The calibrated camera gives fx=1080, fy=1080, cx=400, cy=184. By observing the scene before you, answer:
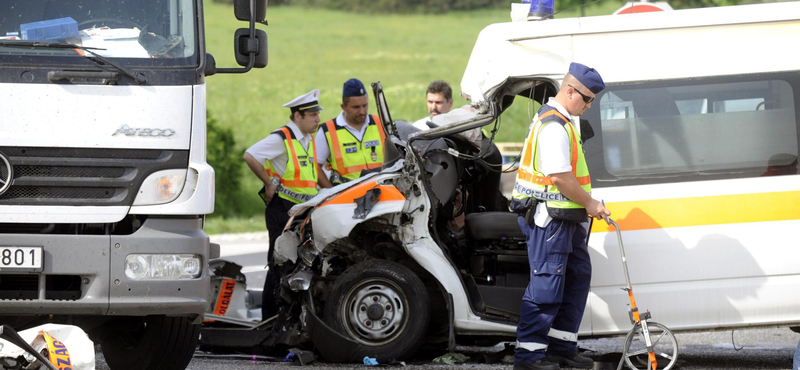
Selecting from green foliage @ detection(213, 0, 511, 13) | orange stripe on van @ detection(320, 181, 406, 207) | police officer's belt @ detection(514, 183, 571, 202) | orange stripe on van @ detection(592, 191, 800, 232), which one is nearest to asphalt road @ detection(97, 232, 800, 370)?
orange stripe on van @ detection(592, 191, 800, 232)

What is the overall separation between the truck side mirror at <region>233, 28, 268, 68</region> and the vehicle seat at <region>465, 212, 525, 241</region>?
1949mm

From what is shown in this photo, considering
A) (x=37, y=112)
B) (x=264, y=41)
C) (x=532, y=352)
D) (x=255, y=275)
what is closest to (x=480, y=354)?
(x=532, y=352)

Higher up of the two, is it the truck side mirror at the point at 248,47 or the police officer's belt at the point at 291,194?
the truck side mirror at the point at 248,47

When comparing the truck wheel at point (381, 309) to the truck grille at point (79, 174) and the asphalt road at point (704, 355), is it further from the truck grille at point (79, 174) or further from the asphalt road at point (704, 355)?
the truck grille at point (79, 174)

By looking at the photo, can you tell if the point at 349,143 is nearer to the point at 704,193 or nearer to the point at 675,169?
the point at 675,169

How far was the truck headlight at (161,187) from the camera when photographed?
5.47 metres

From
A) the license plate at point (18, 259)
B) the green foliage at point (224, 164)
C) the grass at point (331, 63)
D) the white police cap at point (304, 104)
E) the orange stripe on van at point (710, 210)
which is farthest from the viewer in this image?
the grass at point (331, 63)

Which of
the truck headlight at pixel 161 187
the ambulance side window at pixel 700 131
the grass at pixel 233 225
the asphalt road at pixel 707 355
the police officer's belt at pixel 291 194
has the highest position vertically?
the ambulance side window at pixel 700 131

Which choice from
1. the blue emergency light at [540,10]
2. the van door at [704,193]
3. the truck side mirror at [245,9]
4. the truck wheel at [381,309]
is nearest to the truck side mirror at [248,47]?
the truck side mirror at [245,9]

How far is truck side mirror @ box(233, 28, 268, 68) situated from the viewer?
5.94 meters

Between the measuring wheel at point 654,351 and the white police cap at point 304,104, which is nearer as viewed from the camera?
the measuring wheel at point 654,351

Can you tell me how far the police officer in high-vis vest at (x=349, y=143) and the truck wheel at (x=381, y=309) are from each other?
2.14m

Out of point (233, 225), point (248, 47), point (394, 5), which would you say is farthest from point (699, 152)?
point (394, 5)

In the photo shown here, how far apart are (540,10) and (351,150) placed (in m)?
2.49
